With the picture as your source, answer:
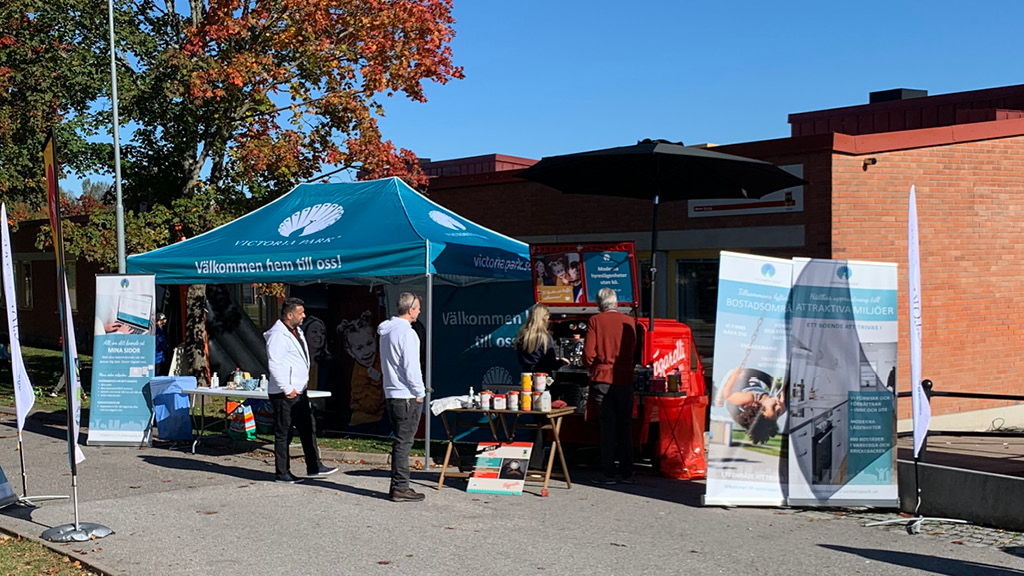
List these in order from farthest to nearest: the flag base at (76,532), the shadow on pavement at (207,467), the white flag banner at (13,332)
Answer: the shadow on pavement at (207,467)
the white flag banner at (13,332)
the flag base at (76,532)

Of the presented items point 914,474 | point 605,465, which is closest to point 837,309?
point 914,474

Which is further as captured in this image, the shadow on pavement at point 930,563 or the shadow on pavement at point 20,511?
the shadow on pavement at point 20,511

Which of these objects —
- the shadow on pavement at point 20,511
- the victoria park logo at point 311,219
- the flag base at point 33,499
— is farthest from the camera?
the victoria park logo at point 311,219

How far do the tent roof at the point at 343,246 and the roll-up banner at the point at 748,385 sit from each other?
12.3 feet

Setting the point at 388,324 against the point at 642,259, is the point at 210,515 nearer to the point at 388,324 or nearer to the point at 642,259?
the point at 388,324

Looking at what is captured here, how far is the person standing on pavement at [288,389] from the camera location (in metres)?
10.7

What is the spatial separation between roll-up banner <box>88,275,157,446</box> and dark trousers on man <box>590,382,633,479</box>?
626 centimetres

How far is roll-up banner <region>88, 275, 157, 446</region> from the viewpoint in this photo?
13.5 metres

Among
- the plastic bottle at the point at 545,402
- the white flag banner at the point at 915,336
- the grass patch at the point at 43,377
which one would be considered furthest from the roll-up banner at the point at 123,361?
the white flag banner at the point at 915,336

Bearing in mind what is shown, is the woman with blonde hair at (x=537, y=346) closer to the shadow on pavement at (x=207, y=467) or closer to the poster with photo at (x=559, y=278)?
the poster with photo at (x=559, y=278)

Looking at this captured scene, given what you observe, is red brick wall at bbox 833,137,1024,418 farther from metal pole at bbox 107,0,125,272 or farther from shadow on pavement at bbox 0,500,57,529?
metal pole at bbox 107,0,125,272

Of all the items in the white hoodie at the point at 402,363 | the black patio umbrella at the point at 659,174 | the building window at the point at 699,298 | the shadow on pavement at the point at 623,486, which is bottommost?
the shadow on pavement at the point at 623,486

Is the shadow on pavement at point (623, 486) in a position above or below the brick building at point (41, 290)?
below

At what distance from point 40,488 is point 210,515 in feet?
8.11
